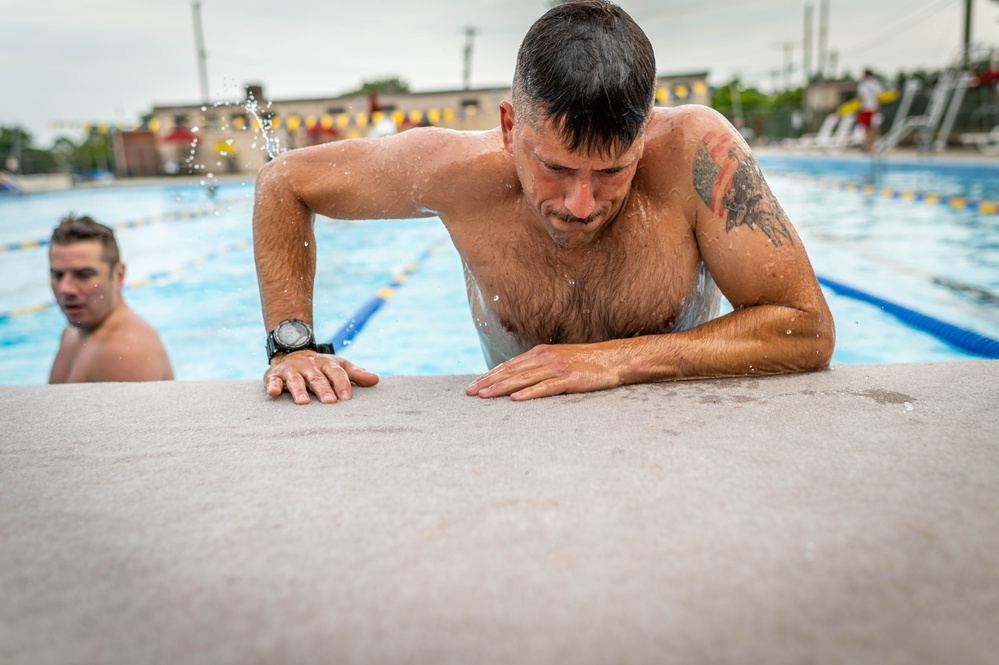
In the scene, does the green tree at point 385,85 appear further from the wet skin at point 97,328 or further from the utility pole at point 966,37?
the wet skin at point 97,328

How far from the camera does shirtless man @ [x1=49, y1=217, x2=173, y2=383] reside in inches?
125

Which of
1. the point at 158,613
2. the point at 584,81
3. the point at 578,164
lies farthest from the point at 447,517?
the point at 584,81

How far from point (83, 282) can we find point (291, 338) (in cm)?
184

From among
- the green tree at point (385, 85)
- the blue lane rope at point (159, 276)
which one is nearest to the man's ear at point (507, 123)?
the blue lane rope at point (159, 276)

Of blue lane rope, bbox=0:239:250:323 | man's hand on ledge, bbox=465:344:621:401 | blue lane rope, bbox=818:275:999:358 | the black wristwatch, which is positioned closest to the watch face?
the black wristwatch

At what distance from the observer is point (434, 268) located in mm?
7691

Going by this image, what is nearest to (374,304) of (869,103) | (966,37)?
(869,103)

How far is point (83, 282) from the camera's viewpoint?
326 cm

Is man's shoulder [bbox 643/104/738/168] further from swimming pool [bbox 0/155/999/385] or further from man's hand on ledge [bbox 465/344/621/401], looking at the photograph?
swimming pool [bbox 0/155/999/385]

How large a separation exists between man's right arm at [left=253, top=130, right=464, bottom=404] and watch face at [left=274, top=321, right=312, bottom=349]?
0.08 meters

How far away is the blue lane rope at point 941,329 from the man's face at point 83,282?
3887 mm

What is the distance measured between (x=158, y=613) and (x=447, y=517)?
394mm

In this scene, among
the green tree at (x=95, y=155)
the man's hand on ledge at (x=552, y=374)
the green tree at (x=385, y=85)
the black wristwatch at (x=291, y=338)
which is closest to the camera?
the man's hand on ledge at (x=552, y=374)

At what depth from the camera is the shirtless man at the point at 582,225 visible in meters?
1.62
